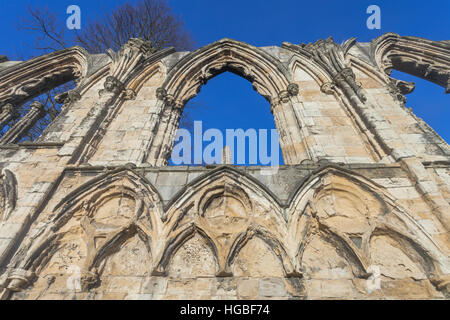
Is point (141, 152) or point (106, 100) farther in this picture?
point (106, 100)

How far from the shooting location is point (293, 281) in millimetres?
2832

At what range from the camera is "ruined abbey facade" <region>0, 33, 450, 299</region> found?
113 inches

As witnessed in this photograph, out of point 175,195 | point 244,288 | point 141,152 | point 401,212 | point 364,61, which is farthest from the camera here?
point 364,61

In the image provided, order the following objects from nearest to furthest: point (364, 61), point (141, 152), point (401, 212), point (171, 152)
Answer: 1. point (401, 212)
2. point (141, 152)
3. point (171, 152)
4. point (364, 61)

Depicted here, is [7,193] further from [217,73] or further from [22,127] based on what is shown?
[217,73]

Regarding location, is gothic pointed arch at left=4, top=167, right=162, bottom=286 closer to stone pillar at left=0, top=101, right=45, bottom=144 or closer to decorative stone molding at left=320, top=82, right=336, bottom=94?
stone pillar at left=0, top=101, right=45, bottom=144

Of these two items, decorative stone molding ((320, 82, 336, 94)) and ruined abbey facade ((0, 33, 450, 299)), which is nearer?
ruined abbey facade ((0, 33, 450, 299))

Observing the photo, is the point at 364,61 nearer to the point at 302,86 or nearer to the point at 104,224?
the point at 302,86

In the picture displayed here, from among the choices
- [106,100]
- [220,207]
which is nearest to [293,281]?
[220,207]

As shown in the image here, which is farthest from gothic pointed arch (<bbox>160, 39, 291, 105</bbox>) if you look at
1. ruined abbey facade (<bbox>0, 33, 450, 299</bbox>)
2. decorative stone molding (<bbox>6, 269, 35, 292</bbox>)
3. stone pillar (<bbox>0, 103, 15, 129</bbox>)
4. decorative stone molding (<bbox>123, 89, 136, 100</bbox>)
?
stone pillar (<bbox>0, 103, 15, 129</bbox>)

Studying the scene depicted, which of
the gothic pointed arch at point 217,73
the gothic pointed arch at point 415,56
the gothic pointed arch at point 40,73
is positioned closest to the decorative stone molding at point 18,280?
the gothic pointed arch at point 217,73

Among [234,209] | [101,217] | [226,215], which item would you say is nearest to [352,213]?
[234,209]

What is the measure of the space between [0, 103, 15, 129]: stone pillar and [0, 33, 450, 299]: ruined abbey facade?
1126 mm

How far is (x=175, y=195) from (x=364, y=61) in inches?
250
